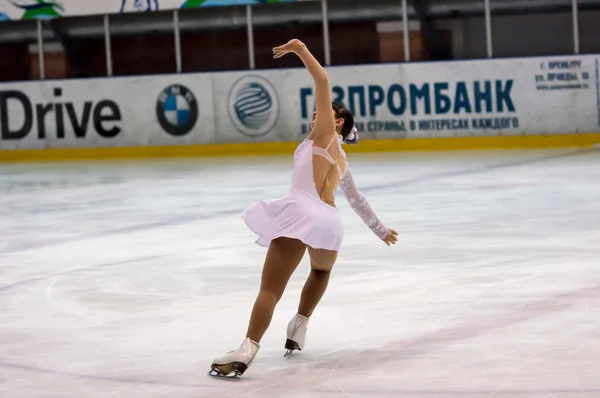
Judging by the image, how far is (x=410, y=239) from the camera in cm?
944

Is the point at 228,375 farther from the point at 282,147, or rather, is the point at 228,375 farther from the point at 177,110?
the point at 177,110

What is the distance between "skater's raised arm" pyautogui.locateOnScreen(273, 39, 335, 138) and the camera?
5160 millimetres

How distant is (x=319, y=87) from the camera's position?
5.18m

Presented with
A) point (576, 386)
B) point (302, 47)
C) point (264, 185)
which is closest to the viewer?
point (576, 386)

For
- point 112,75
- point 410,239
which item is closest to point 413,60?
point 112,75

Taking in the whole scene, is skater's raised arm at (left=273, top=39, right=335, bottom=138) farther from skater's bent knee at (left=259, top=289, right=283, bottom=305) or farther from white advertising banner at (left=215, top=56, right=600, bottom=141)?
white advertising banner at (left=215, top=56, right=600, bottom=141)

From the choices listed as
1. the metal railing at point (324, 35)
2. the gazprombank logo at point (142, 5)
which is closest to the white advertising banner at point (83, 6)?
the gazprombank logo at point (142, 5)

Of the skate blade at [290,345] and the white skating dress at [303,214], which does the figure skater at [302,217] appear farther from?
the skate blade at [290,345]

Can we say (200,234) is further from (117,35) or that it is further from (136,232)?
(117,35)

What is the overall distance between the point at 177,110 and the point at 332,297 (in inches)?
555

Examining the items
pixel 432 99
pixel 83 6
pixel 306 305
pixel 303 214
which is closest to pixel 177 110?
pixel 83 6

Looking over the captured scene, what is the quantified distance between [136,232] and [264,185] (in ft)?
12.9

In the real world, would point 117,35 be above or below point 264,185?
above

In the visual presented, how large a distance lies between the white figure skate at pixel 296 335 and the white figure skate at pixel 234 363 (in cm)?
40
